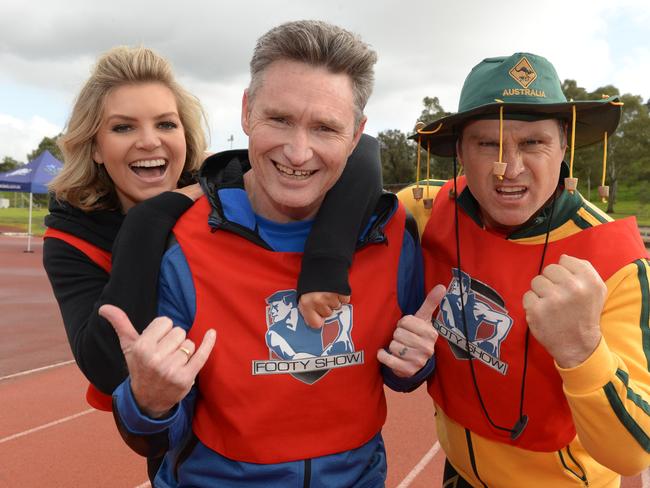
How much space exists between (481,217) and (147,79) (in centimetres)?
151

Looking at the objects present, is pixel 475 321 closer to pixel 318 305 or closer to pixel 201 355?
pixel 318 305

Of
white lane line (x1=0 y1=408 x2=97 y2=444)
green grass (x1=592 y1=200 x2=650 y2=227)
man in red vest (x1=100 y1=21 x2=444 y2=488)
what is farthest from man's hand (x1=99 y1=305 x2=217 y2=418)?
green grass (x1=592 y1=200 x2=650 y2=227)

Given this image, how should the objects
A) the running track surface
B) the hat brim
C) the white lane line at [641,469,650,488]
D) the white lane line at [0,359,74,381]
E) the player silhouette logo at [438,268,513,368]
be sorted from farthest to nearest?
the white lane line at [0,359,74,381] < the running track surface < the white lane line at [641,469,650,488] < the player silhouette logo at [438,268,513,368] < the hat brim

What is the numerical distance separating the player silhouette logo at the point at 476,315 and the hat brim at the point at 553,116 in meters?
0.55

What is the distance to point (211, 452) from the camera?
5.80ft

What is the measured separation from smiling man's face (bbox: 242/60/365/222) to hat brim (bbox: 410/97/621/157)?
0.44 metres

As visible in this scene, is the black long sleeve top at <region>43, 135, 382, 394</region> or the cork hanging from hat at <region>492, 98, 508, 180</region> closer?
the black long sleeve top at <region>43, 135, 382, 394</region>

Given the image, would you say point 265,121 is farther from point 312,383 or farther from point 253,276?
point 312,383

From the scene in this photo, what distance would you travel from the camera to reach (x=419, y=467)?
15.3 feet

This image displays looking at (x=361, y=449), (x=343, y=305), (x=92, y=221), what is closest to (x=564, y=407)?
(x=361, y=449)

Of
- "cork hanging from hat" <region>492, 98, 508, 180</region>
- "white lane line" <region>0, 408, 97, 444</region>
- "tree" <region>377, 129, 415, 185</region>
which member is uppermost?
"tree" <region>377, 129, 415, 185</region>

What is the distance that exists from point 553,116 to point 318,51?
0.87 m

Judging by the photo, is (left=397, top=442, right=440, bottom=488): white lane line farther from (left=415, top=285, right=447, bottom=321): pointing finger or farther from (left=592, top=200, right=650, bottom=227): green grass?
(left=592, top=200, right=650, bottom=227): green grass

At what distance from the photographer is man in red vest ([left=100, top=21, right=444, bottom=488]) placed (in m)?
1.65
